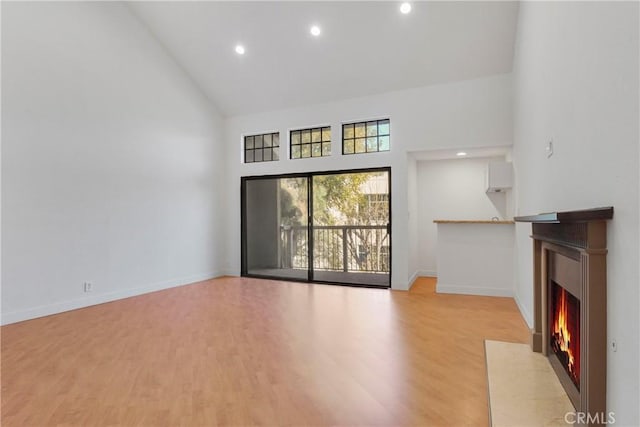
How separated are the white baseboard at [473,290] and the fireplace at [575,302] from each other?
2349 mm

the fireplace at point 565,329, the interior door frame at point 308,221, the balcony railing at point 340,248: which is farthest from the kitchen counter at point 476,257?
the fireplace at point 565,329

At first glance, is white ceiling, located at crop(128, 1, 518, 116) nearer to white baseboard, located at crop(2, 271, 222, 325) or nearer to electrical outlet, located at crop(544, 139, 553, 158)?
electrical outlet, located at crop(544, 139, 553, 158)

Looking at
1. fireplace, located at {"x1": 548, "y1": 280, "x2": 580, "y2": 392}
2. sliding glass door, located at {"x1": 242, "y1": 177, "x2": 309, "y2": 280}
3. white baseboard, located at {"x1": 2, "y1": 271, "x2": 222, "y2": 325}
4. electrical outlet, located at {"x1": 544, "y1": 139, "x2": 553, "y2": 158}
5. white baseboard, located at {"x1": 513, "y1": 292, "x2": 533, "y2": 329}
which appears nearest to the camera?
fireplace, located at {"x1": 548, "y1": 280, "x2": 580, "y2": 392}

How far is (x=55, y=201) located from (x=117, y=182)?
0.86 meters

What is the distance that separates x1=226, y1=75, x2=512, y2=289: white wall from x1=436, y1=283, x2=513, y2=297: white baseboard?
56cm

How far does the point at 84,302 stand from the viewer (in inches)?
179

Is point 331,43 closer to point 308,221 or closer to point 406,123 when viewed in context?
point 406,123

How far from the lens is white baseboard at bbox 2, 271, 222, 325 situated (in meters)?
3.92

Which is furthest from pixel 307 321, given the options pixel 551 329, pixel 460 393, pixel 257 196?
pixel 257 196

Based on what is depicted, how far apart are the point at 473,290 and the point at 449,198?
1945 mm

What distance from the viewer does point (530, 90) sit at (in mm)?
3393

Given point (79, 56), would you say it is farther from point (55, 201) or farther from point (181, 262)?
point (181, 262)

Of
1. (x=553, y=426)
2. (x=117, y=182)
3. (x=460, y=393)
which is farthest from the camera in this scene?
(x=117, y=182)

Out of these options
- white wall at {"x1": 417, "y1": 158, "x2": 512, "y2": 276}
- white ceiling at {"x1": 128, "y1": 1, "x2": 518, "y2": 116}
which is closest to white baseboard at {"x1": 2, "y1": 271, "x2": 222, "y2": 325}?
white ceiling at {"x1": 128, "y1": 1, "x2": 518, "y2": 116}
